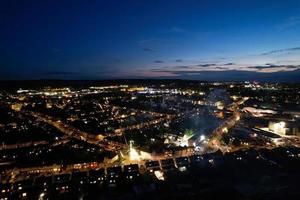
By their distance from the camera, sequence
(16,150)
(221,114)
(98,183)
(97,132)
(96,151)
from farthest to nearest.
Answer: (221,114), (97,132), (16,150), (96,151), (98,183)

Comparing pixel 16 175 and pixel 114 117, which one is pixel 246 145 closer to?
pixel 16 175

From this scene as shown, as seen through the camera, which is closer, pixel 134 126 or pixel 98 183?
pixel 98 183

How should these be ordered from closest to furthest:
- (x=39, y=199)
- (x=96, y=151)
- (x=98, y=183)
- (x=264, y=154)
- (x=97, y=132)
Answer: (x=39, y=199), (x=98, y=183), (x=264, y=154), (x=96, y=151), (x=97, y=132)

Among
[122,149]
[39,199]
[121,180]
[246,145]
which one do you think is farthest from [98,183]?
[246,145]


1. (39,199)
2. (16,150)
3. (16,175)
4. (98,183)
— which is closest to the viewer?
(39,199)

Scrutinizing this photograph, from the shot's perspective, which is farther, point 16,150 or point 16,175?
point 16,150

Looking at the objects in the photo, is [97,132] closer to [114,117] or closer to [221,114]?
[114,117]

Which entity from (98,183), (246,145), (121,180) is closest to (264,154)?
(246,145)

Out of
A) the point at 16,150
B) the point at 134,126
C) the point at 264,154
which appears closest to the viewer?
the point at 264,154
